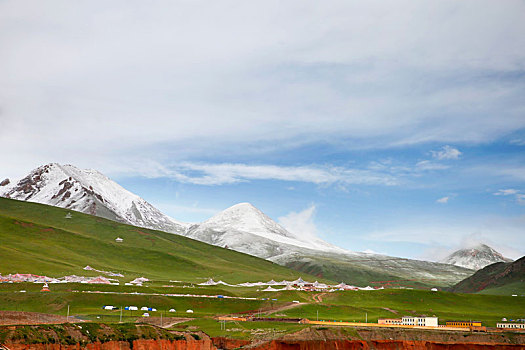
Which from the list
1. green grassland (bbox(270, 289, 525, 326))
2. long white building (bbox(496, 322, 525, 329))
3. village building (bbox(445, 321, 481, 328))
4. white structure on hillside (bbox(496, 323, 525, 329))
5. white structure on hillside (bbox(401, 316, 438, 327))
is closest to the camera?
white structure on hillside (bbox(401, 316, 438, 327))

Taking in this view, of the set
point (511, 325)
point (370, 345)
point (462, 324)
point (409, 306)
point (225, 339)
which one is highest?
point (409, 306)

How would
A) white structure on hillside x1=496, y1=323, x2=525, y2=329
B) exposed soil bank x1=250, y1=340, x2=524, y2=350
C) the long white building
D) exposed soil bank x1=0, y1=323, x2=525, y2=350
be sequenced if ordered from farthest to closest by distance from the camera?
white structure on hillside x1=496, y1=323, x2=525, y2=329
the long white building
exposed soil bank x1=250, y1=340, x2=524, y2=350
exposed soil bank x1=0, y1=323, x2=525, y2=350

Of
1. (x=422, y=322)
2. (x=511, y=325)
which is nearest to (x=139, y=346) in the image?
(x=422, y=322)

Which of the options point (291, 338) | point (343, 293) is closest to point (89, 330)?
point (291, 338)

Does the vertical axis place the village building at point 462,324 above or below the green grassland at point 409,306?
below

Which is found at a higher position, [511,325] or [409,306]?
[409,306]

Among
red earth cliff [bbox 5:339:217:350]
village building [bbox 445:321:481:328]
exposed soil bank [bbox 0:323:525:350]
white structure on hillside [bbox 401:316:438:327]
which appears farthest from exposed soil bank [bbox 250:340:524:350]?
village building [bbox 445:321:481:328]

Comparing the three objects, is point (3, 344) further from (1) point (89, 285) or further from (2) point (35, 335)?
(1) point (89, 285)

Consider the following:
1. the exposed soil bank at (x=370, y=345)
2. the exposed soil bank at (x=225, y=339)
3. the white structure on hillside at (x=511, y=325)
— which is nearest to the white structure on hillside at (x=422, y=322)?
the exposed soil bank at (x=225, y=339)

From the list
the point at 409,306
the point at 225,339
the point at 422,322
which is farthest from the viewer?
the point at 409,306

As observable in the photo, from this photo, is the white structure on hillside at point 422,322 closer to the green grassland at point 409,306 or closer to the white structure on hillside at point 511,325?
the green grassland at point 409,306

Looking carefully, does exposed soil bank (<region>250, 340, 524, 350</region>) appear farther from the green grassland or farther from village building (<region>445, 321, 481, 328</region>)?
the green grassland

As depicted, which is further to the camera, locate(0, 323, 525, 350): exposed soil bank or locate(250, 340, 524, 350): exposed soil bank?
locate(250, 340, 524, 350): exposed soil bank

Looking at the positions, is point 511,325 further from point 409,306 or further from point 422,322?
point 409,306
